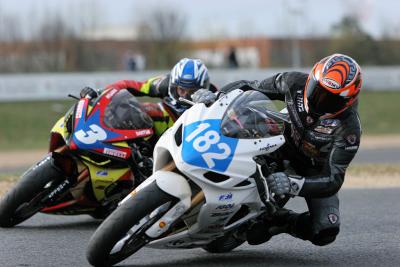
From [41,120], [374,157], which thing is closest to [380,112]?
[41,120]

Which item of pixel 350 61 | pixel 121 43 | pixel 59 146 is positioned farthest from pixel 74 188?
pixel 121 43

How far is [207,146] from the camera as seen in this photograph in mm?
5672

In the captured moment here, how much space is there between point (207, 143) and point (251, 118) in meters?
0.46

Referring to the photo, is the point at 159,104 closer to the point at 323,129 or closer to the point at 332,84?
the point at 323,129

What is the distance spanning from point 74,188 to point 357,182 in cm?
622

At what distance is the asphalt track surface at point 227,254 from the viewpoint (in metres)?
6.47

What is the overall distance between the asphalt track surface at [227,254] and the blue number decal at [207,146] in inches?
40.4

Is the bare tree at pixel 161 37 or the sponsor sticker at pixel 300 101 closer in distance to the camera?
the sponsor sticker at pixel 300 101

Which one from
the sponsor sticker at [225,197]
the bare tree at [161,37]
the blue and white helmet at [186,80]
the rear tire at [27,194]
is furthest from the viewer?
the bare tree at [161,37]

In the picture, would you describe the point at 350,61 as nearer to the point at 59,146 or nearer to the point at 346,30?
the point at 59,146

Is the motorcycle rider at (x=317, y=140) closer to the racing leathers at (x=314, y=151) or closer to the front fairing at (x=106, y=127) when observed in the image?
the racing leathers at (x=314, y=151)

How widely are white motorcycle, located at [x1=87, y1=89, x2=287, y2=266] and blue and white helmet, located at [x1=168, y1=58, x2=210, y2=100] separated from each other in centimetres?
255

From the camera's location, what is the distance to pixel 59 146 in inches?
313

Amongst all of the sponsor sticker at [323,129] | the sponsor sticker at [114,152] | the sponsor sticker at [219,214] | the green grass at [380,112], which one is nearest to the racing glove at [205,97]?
the sponsor sticker at [219,214]
